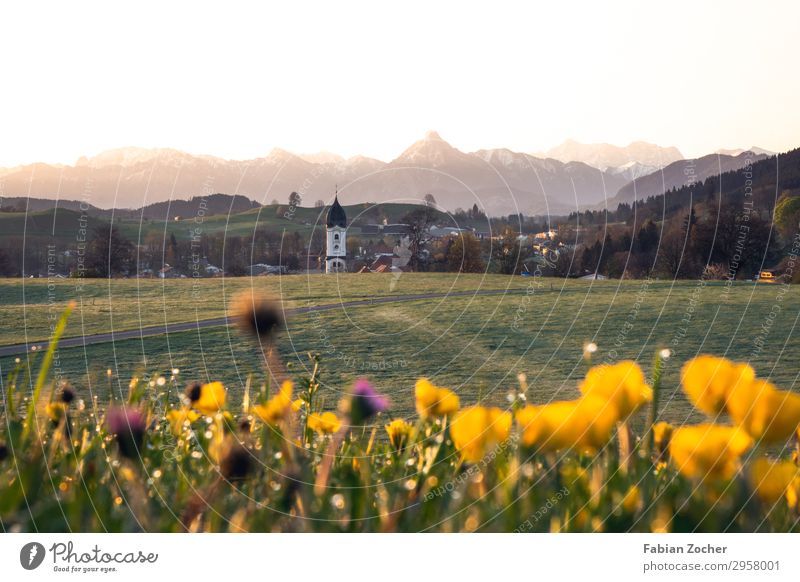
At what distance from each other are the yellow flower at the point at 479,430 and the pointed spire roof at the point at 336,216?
7.48 feet

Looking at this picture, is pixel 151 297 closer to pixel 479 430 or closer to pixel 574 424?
pixel 479 430

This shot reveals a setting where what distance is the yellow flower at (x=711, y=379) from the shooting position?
49.1 inches

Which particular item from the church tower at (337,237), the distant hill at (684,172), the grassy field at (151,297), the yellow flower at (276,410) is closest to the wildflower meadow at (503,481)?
the yellow flower at (276,410)

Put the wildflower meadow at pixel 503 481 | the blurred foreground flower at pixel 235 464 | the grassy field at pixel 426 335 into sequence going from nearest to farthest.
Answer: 1. the blurred foreground flower at pixel 235 464
2. the wildflower meadow at pixel 503 481
3. the grassy field at pixel 426 335

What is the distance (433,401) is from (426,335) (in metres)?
12.3

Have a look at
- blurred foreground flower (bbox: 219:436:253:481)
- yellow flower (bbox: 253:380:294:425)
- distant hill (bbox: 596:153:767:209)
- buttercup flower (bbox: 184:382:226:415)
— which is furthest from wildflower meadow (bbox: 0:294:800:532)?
distant hill (bbox: 596:153:767:209)

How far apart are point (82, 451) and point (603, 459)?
1094mm

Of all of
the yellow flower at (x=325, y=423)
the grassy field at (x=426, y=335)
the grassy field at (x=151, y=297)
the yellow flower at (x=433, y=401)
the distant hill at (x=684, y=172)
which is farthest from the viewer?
the grassy field at (x=151, y=297)

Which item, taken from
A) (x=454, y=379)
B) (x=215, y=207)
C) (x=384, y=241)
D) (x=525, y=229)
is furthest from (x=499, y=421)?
(x=454, y=379)

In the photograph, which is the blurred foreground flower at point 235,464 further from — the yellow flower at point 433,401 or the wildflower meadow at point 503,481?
the yellow flower at point 433,401

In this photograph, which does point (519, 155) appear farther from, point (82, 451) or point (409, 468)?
point (82, 451)

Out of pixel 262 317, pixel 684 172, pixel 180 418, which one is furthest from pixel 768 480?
pixel 684 172

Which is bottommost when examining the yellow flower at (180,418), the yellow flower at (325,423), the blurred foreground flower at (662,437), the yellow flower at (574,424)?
the yellow flower at (180,418)

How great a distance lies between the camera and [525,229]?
4.37 m
